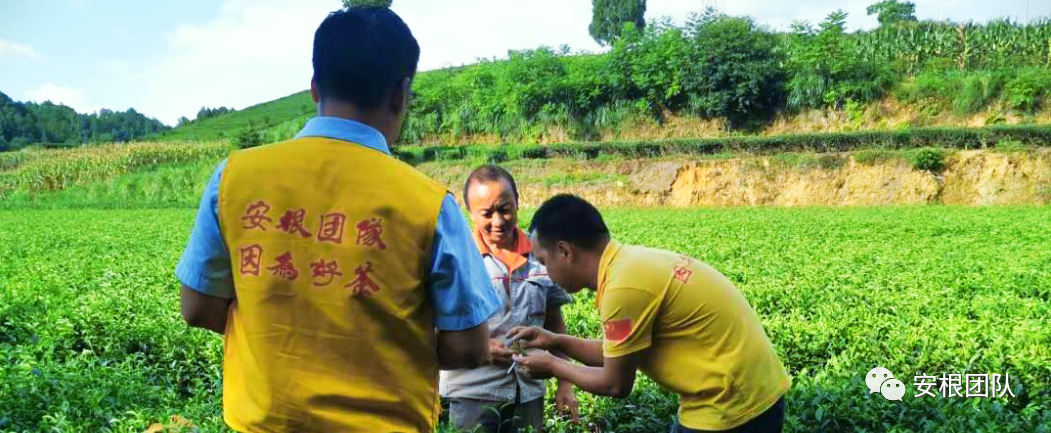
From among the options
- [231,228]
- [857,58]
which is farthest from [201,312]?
[857,58]

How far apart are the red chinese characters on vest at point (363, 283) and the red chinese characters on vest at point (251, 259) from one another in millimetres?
216

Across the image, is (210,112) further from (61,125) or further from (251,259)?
(251,259)

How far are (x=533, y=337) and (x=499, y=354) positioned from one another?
0.49ft

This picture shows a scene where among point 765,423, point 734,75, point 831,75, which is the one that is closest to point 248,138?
point 734,75

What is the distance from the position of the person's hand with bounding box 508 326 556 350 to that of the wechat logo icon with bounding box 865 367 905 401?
223 cm

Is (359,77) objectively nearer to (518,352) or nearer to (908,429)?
(518,352)

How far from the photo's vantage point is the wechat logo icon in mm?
4331

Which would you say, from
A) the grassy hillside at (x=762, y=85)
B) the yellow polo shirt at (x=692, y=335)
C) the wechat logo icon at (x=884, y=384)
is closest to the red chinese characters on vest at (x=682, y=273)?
the yellow polo shirt at (x=692, y=335)

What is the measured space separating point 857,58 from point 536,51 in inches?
649

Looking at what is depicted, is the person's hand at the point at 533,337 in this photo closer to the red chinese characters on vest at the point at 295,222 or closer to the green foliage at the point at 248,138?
the red chinese characters on vest at the point at 295,222

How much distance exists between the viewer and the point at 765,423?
2658 mm

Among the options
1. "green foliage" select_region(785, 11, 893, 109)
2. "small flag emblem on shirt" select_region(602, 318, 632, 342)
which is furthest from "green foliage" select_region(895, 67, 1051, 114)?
"small flag emblem on shirt" select_region(602, 318, 632, 342)

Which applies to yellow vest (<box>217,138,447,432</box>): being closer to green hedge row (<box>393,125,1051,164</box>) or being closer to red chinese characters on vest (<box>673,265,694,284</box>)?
red chinese characters on vest (<box>673,265,694,284</box>)

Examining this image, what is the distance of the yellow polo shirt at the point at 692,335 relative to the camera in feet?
8.38
